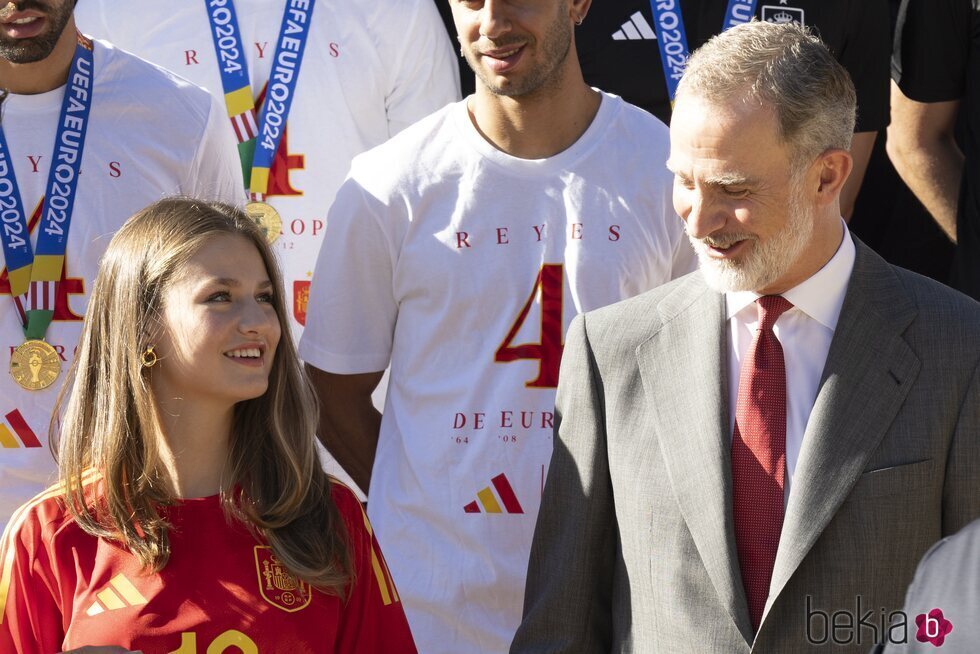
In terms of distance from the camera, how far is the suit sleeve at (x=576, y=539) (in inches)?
117

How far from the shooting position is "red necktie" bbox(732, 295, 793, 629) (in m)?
2.81

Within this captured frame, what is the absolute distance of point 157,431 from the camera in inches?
124

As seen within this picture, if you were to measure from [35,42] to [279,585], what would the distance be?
1.88m

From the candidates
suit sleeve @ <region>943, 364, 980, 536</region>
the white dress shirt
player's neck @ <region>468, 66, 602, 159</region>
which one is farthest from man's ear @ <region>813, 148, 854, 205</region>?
player's neck @ <region>468, 66, 602, 159</region>

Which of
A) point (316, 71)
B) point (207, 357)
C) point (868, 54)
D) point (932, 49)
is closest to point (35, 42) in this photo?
point (316, 71)

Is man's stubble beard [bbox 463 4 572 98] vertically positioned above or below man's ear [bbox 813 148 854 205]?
above

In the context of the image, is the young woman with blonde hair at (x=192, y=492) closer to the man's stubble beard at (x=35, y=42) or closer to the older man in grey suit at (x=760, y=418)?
the older man in grey suit at (x=760, y=418)

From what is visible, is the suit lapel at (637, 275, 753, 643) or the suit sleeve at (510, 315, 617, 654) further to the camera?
the suit sleeve at (510, 315, 617, 654)

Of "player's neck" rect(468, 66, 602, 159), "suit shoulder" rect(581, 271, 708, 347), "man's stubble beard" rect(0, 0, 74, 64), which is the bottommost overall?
"suit shoulder" rect(581, 271, 708, 347)

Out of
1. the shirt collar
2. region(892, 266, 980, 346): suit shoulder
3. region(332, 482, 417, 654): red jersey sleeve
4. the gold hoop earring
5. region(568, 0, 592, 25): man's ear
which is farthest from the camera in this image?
region(568, 0, 592, 25): man's ear

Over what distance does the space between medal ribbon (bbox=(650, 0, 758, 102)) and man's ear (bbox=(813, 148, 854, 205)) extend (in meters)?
1.92

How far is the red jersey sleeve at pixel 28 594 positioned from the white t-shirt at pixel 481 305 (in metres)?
1.08

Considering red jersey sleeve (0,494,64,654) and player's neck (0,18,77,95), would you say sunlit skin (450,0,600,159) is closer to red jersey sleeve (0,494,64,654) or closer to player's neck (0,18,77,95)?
player's neck (0,18,77,95)

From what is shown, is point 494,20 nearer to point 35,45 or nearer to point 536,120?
point 536,120
